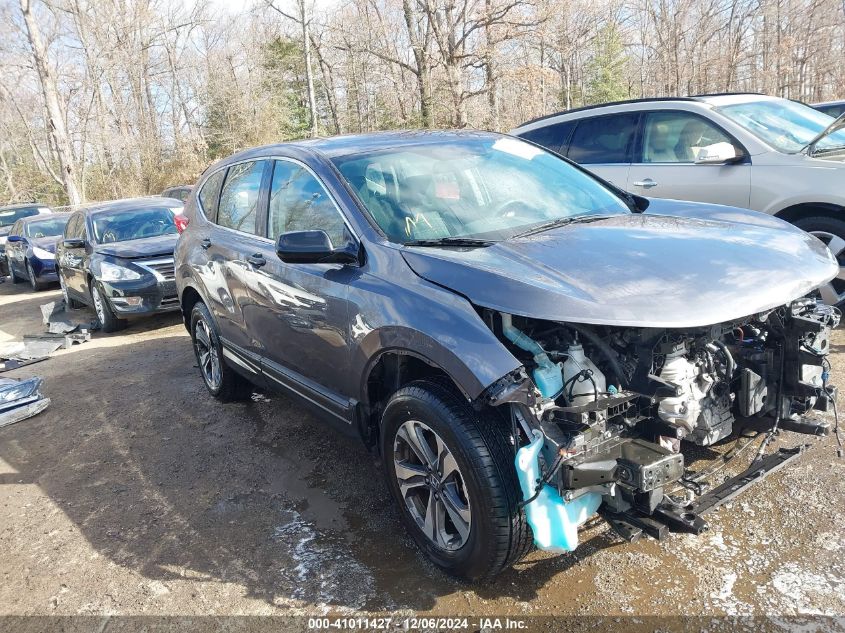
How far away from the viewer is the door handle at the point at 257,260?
3818 millimetres

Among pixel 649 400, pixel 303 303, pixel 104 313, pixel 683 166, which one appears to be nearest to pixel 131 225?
pixel 104 313

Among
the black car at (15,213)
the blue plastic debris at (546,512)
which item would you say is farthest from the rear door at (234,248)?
the black car at (15,213)

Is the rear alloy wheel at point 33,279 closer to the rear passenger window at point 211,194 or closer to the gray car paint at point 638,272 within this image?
the rear passenger window at point 211,194

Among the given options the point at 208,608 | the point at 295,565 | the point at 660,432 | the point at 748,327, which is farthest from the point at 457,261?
the point at 208,608

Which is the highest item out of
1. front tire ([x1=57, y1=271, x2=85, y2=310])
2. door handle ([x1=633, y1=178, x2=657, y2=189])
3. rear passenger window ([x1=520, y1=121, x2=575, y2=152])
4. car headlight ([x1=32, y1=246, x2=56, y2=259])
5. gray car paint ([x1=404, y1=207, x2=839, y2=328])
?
rear passenger window ([x1=520, y1=121, x2=575, y2=152])

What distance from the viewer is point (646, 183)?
6.11m

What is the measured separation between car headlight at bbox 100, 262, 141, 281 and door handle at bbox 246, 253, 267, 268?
499 cm

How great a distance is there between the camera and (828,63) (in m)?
35.1

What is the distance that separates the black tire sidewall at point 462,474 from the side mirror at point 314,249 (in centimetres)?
73

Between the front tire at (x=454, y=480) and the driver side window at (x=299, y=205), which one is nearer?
the front tire at (x=454, y=480)

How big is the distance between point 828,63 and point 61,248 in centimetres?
3999

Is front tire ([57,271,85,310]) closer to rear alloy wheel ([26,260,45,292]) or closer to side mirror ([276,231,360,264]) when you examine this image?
rear alloy wheel ([26,260,45,292])

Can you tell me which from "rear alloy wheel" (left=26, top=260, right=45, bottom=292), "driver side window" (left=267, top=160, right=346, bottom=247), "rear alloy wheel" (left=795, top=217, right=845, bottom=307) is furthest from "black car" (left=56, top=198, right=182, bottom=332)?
"rear alloy wheel" (left=795, top=217, right=845, bottom=307)

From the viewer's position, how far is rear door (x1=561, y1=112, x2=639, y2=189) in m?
6.44
